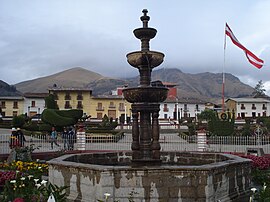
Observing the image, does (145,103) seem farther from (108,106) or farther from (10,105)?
(10,105)

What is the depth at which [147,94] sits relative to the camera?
9039 mm

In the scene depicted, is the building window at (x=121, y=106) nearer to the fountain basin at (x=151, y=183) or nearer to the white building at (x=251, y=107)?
the white building at (x=251, y=107)

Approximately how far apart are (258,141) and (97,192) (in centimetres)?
1588

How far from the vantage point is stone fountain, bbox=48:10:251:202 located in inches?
279

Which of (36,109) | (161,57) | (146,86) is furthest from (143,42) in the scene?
(36,109)

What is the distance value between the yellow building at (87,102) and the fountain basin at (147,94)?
6162cm

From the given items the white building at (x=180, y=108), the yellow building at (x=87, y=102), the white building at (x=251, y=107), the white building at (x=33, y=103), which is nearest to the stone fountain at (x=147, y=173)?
the yellow building at (x=87, y=102)

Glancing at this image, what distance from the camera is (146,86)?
9.10m

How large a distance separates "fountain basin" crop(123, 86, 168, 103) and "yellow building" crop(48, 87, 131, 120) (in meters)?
61.6

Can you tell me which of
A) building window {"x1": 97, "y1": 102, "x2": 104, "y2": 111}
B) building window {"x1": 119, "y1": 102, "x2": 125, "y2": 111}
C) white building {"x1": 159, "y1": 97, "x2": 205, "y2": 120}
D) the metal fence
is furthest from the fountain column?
white building {"x1": 159, "y1": 97, "x2": 205, "y2": 120}

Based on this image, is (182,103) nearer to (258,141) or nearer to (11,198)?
(258,141)

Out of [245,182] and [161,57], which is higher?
[161,57]

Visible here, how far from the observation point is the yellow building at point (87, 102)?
233 feet

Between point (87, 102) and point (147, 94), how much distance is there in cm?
6334
